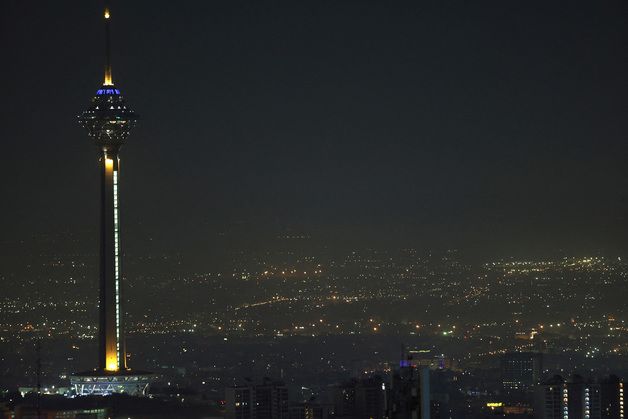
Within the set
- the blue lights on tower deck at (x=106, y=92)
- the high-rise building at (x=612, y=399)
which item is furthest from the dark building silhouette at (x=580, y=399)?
the blue lights on tower deck at (x=106, y=92)

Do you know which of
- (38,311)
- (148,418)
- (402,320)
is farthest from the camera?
(402,320)

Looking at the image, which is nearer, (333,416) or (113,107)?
(333,416)

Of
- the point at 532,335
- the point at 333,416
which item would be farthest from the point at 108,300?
the point at 532,335

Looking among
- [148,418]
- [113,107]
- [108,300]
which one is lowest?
[148,418]

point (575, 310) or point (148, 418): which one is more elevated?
point (575, 310)

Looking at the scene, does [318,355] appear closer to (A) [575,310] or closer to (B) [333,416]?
(A) [575,310]

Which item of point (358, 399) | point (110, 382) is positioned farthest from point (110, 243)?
point (358, 399)
